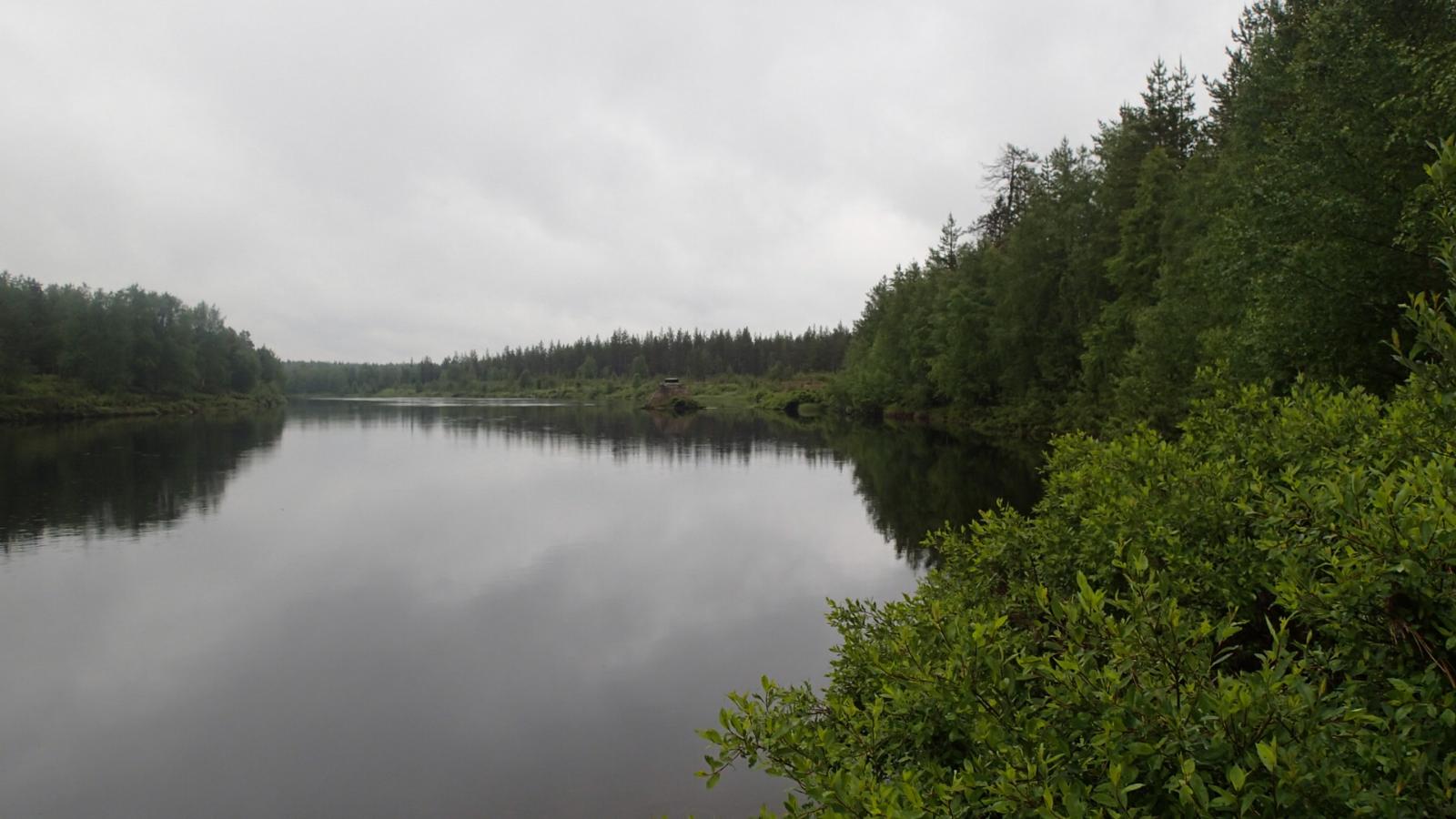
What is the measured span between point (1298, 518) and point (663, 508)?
22333 millimetres

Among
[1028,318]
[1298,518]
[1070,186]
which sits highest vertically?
[1070,186]

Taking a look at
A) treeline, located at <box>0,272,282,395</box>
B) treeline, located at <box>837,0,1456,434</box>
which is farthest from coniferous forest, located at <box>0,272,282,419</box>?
treeline, located at <box>837,0,1456,434</box>

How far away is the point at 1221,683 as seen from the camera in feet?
10.2

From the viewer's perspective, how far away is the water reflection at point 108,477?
866 inches

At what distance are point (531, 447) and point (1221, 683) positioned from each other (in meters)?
46.9

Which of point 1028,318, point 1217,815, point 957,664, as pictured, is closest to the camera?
point 1217,815

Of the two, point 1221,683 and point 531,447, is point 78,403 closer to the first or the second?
point 531,447

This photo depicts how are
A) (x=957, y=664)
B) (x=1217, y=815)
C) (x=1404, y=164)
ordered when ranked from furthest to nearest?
(x=1404, y=164), (x=957, y=664), (x=1217, y=815)

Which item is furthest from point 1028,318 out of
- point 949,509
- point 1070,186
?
point 949,509

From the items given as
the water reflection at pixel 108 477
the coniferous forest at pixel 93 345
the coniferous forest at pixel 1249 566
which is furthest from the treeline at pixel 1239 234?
the coniferous forest at pixel 93 345

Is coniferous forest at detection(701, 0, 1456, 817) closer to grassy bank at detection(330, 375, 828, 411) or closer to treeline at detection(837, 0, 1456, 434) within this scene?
treeline at detection(837, 0, 1456, 434)

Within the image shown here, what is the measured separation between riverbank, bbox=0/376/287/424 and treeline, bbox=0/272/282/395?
156 cm

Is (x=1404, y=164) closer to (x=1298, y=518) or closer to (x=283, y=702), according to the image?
(x=1298, y=518)

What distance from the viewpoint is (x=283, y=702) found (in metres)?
10.7
